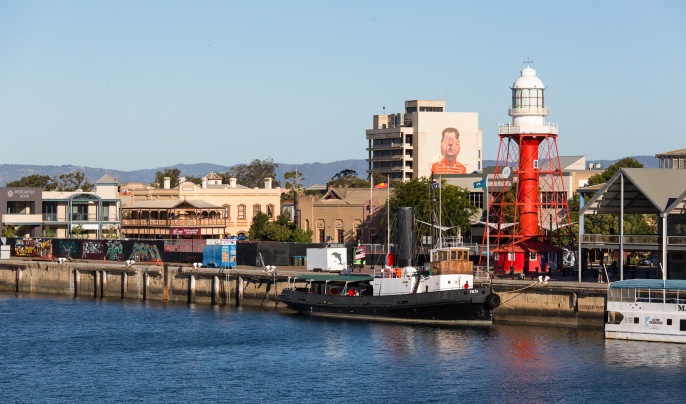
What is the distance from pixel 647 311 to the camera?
7512cm

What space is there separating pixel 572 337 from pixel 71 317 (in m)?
39.1

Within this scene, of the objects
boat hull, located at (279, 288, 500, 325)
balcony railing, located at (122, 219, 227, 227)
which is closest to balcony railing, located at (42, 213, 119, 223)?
balcony railing, located at (122, 219, 227, 227)

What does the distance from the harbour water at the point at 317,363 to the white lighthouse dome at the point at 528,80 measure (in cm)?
2868

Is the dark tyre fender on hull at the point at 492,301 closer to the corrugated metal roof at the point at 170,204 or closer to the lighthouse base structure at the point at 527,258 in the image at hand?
the lighthouse base structure at the point at 527,258

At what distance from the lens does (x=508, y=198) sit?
127188 mm

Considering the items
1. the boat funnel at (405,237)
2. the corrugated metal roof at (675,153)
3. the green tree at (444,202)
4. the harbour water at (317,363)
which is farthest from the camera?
the corrugated metal roof at (675,153)

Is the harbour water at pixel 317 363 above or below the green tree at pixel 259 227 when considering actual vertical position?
below

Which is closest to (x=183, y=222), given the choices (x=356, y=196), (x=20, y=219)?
(x=20, y=219)

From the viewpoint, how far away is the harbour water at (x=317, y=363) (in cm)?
6188

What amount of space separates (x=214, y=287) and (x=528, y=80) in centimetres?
3232

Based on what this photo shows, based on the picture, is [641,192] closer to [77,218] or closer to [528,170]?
[528,170]

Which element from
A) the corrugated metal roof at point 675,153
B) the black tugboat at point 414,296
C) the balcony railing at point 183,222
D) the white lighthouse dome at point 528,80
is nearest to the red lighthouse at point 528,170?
the white lighthouse dome at point 528,80

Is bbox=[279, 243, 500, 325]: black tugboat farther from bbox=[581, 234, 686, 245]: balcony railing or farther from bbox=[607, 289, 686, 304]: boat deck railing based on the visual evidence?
bbox=[607, 289, 686, 304]: boat deck railing

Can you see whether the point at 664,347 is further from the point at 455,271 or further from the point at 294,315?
the point at 294,315
